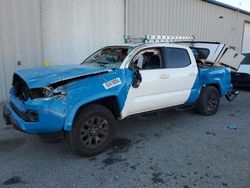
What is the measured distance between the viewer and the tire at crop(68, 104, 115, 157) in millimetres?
3746

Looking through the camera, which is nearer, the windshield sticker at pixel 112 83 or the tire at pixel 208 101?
the windshield sticker at pixel 112 83

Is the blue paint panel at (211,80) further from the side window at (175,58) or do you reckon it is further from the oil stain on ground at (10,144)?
the oil stain on ground at (10,144)

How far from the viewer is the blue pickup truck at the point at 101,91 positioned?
3.51 meters

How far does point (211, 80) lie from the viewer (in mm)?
6184

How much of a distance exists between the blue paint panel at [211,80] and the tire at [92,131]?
242 cm

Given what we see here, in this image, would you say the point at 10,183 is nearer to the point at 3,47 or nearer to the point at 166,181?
the point at 166,181

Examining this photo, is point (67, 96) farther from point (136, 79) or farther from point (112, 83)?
point (136, 79)

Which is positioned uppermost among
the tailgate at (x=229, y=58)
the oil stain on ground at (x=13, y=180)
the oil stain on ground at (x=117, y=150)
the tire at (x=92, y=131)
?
the tailgate at (x=229, y=58)

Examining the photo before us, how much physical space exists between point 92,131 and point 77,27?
573cm

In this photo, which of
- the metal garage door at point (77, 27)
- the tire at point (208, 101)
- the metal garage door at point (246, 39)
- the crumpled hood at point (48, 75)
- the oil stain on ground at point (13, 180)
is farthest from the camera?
the metal garage door at point (246, 39)

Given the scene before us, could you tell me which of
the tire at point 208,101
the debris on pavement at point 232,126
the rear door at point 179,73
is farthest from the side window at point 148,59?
the debris on pavement at point 232,126

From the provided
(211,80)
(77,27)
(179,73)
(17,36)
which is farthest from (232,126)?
(17,36)

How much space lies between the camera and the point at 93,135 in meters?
3.95

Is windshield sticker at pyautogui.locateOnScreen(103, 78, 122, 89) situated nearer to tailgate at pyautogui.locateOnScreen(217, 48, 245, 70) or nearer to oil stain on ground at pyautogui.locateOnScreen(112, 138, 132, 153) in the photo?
oil stain on ground at pyautogui.locateOnScreen(112, 138, 132, 153)
